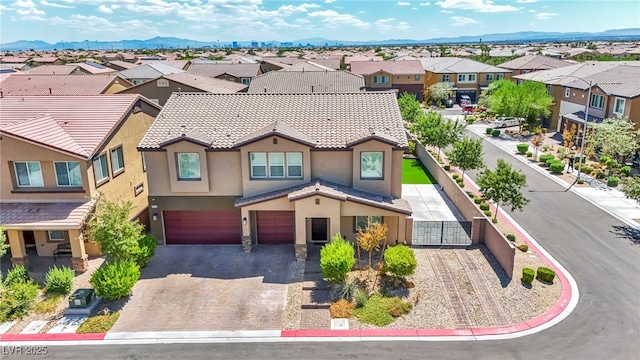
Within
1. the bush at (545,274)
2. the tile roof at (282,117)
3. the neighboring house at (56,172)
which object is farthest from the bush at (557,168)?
the neighboring house at (56,172)

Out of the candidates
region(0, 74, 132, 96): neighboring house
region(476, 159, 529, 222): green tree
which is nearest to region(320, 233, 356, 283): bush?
Answer: region(476, 159, 529, 222): green tree

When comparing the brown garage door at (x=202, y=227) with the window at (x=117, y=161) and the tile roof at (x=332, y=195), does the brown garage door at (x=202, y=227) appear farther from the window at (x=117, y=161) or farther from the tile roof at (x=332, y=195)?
the window at (x=117, y=161)

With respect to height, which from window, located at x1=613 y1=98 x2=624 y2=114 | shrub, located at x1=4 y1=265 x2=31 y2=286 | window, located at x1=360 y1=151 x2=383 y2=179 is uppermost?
window, located at x1=613 y1=98 x2=624 y2=114

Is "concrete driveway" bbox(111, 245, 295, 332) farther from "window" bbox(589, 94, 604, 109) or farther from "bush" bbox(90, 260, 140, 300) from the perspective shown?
"window" bbox(589, 94, 604, 109)

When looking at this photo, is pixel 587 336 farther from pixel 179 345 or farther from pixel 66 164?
pixel 66 164

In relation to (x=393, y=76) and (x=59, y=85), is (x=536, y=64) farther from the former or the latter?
(x=59, y=85)
